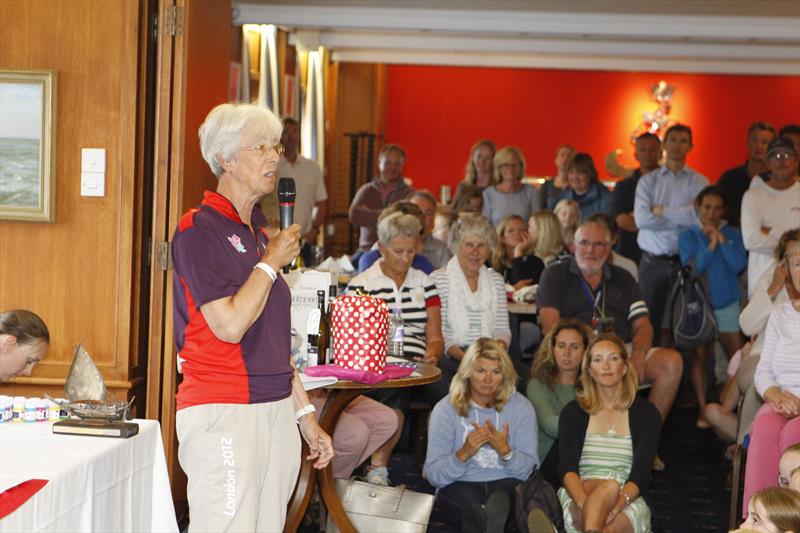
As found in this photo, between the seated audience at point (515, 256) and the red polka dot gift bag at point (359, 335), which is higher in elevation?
the seated audience at point (515, 256)

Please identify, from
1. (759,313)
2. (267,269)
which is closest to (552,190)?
(759,313)

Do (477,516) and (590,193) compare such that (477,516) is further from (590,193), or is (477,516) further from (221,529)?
(590,193)

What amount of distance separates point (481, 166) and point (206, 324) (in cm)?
628

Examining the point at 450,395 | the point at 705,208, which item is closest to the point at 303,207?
the point at 705,208

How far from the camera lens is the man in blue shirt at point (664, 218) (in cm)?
759

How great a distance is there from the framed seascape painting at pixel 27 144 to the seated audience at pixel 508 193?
4.59 metres

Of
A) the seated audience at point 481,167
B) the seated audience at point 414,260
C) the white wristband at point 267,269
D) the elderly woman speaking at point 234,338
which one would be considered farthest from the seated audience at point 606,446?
the seated audience at point 481,167

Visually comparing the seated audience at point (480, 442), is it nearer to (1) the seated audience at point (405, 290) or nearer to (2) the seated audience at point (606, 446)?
(2) the seated audience at point (606, 446)

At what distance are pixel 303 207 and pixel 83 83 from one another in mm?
4570

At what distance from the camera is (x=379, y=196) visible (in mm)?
9102

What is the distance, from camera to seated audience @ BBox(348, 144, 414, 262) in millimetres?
8969

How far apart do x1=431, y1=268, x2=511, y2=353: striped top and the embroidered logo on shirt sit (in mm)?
3160

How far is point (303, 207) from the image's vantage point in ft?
28.9

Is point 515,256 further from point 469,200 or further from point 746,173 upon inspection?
point 746,173
